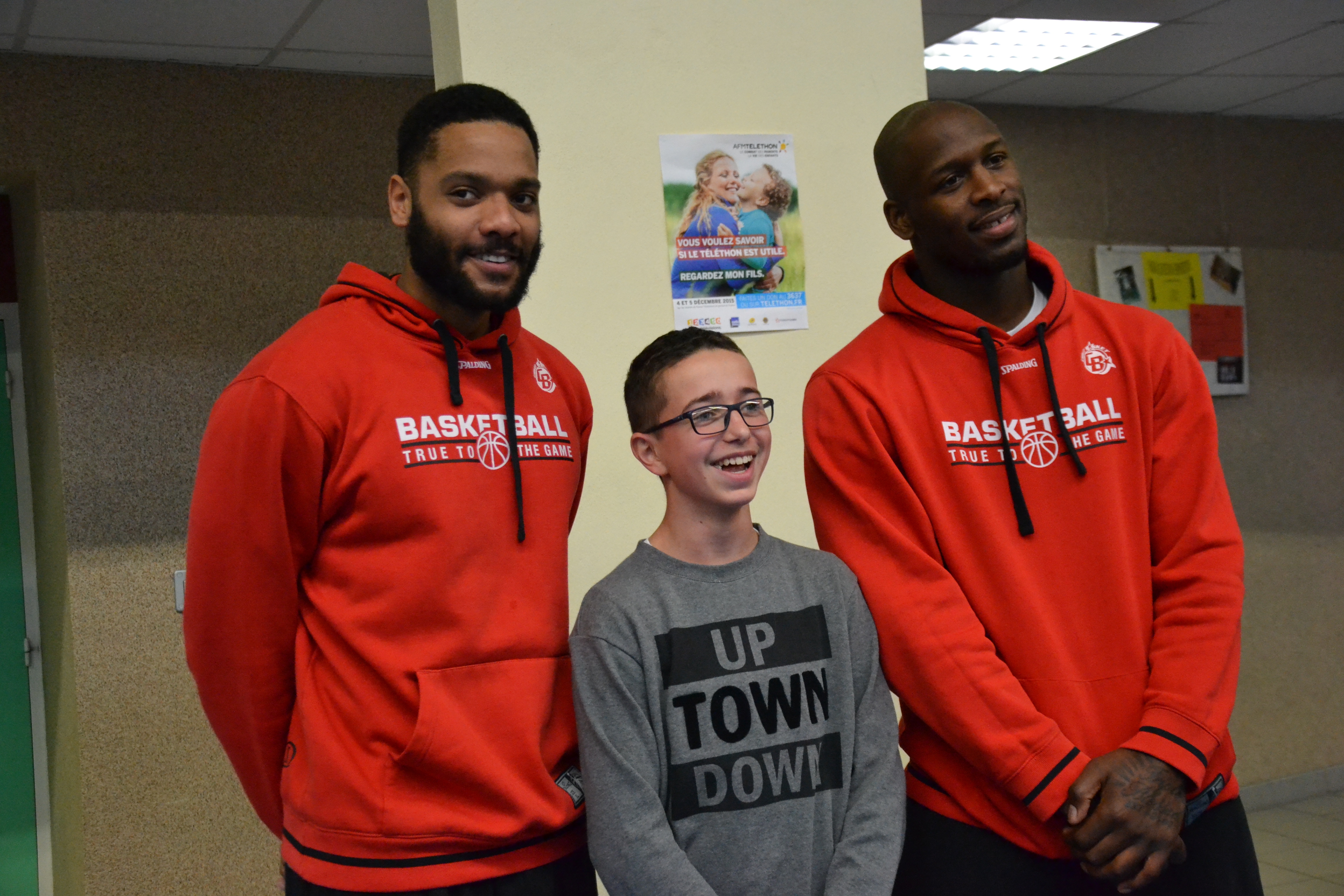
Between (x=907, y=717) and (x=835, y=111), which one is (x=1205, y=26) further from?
(x=907, y=717)

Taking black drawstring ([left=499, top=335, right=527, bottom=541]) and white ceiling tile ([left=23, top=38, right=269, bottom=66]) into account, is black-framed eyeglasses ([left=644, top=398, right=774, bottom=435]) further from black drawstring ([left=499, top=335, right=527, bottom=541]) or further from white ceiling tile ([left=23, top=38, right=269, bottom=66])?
white ceiling tile ([left=23, top=38, right=269, bottom=66])

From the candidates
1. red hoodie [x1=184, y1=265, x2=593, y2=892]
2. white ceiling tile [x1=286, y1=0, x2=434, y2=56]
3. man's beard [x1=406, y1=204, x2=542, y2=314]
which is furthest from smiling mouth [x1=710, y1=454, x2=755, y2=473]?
white ceiling tile [x1=286, y1=0, x2=434, y2=56]

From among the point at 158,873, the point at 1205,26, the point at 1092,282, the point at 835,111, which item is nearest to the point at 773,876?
the point at 835,111

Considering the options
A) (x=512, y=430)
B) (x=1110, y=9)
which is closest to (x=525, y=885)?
(x=512, y=430)

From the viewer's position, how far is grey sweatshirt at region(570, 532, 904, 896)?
1.28 m

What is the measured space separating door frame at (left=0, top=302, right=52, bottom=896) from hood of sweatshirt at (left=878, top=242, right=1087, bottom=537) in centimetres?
322

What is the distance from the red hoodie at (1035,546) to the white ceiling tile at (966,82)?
2.59 metres

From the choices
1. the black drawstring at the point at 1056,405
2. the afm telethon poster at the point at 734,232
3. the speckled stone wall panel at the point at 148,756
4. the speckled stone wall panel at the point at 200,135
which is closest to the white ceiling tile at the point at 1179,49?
the afm telethon poster at the point at 734,232

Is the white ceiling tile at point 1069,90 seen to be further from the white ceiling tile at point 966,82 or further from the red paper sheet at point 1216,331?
the red paper sheet at point 1216,331

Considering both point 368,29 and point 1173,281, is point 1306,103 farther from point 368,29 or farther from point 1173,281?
point 368,29

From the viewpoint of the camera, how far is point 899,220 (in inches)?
62.0

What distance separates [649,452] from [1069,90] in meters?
3.25

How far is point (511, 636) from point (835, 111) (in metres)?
1.31

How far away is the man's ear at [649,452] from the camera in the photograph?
1.45 meters
